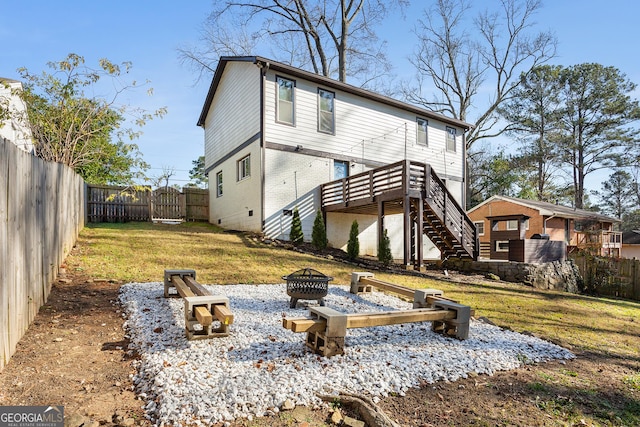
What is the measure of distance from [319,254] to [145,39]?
8.16m

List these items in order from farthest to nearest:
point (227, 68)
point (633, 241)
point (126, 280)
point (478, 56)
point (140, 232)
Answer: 1. point (633, 241)
2. point (478, 56)
3. point (227, 68)
4. point (140, 232)
5. point (126, 280)

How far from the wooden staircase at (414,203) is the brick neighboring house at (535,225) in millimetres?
8331

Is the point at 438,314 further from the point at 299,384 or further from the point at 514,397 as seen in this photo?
the point at 299,384

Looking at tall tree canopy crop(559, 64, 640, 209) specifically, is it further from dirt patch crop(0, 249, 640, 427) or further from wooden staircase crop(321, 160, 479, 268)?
dirt patch crop(0, 249, 640, 427)

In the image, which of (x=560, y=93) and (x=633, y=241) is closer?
(x=560, y=93)

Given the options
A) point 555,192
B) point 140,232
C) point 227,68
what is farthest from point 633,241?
point 140,232

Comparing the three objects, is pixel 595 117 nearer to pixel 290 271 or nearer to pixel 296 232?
pixel 296 232

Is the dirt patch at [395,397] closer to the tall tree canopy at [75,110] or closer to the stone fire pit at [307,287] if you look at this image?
the stone fire pit at [307,287]

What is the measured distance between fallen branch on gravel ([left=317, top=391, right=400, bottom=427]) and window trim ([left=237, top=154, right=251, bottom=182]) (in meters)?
10.9

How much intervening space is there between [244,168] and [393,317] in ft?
35.6

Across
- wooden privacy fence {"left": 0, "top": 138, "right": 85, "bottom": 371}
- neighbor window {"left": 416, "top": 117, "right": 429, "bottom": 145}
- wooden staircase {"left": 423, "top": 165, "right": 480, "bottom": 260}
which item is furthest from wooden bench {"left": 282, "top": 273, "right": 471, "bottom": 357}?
neighbor window {"left": 416, "top": 117, "right": 429, "bottom": 145}

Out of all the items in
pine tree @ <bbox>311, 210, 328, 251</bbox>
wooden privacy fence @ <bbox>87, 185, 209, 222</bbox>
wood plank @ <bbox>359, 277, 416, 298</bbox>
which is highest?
wooden privacy fence @ <bbox>87, 185, 209, 222</bbox>

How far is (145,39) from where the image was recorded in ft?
33.2

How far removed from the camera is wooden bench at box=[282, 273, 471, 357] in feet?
11.0
